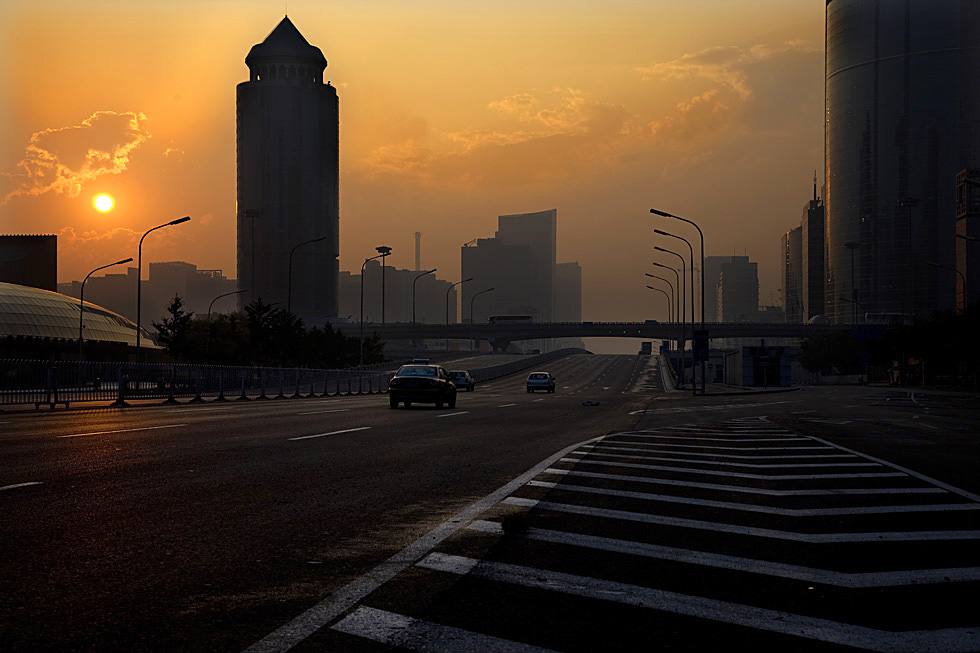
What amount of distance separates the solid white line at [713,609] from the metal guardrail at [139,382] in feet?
83.8

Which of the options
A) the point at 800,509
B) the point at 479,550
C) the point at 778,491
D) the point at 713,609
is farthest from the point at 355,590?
the point at 778,491

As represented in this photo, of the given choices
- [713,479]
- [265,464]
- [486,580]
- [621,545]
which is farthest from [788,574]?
[265,464]

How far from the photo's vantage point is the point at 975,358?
65.6 metres

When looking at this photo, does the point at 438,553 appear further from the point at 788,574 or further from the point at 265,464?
the point at 265,464

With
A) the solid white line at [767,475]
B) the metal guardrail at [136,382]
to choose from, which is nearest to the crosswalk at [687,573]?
the solid white line at [767,475]

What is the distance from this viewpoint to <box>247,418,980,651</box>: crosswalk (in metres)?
4.00

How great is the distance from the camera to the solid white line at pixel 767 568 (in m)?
5.03

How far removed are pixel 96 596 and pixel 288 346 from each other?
69.6 m

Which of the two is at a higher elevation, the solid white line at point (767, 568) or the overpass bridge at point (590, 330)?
the overpass bridge at point (590, 330)

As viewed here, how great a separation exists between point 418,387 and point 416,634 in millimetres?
23286

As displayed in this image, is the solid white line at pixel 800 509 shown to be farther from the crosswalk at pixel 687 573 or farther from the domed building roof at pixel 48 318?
the domed building roof at pixel 48 318

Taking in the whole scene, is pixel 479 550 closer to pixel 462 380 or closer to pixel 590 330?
pixel 462 380

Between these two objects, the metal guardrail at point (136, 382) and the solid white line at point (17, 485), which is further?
the metal guardrail at point (136, 382)

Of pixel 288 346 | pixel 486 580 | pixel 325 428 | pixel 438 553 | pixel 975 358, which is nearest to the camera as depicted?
pixel 486 580
